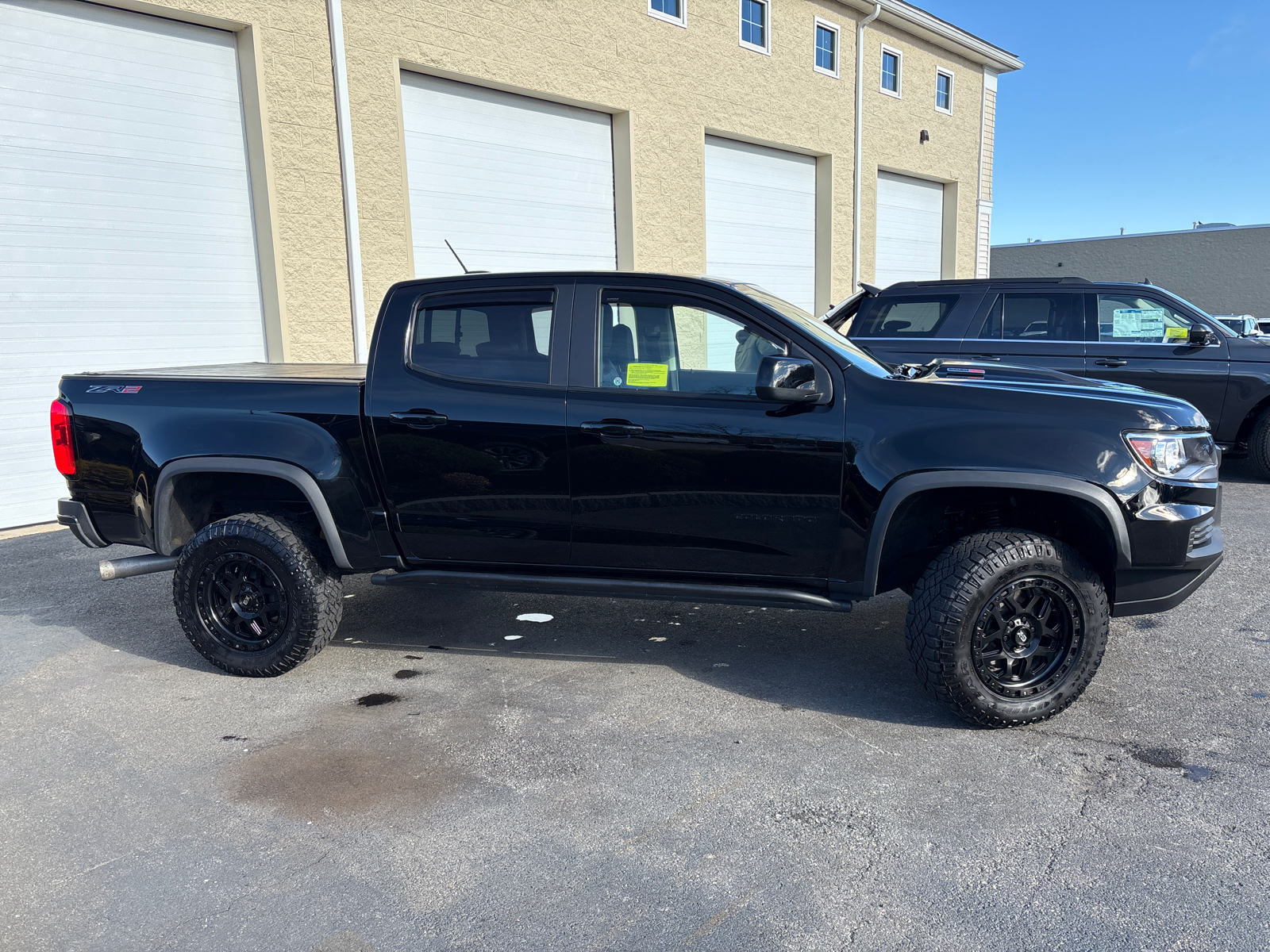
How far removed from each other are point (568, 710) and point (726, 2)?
43.1ft

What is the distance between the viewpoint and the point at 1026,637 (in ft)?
11.9

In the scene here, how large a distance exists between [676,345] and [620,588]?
1099 mm

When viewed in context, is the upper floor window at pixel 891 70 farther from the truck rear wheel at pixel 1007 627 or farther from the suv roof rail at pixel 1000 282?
the truck rear wheel at pixel 1007 627

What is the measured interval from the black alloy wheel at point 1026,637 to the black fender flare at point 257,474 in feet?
9.31

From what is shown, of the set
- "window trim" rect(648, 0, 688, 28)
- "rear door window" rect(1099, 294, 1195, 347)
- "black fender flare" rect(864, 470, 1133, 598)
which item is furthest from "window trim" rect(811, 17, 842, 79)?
"black fender flare" rect(864, 470, 1133, 598)

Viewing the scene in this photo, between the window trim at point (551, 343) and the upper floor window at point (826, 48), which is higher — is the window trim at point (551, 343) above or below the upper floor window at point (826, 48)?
below

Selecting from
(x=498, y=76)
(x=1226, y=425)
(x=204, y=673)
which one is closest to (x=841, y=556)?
(x=204, y=673)

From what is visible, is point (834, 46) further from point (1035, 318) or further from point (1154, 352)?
point (1154, 352)

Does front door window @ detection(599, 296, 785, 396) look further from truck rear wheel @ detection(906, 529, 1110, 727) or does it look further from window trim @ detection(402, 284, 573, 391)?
truck rear wheel @ detection(906, 529, 1110, 727)

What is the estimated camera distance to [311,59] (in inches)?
364

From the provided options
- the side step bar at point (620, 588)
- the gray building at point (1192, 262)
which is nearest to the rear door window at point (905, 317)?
the side step bar at point (620, 588)

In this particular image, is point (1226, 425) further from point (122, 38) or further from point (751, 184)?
point (122, 38)

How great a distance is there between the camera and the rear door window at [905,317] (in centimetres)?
858

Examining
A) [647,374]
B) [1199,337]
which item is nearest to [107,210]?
[647,374]
